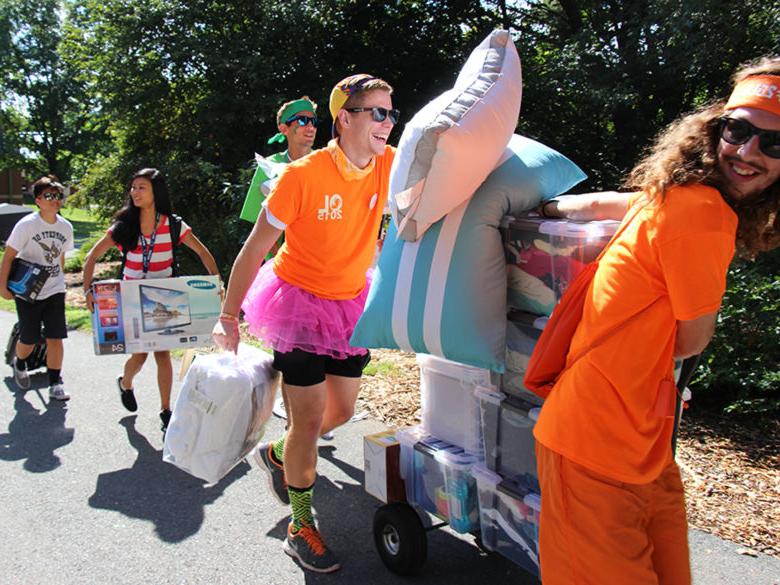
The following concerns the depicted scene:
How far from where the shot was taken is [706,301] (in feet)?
5.94

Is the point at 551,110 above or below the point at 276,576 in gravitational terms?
above

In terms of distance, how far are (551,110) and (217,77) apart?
5.56m

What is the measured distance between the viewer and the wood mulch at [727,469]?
3.48 meters

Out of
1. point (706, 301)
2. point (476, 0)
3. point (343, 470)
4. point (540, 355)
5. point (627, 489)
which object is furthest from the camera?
point (476, 0)

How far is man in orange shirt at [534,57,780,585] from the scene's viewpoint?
71.7 inches

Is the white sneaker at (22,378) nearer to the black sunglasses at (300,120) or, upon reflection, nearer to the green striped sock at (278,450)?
the black sunglasses at (300,120)

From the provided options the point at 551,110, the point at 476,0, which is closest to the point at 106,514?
the point at 551,110

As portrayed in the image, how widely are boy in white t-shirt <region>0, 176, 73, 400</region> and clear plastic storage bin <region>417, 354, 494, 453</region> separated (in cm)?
→ 404

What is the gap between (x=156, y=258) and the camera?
522cm

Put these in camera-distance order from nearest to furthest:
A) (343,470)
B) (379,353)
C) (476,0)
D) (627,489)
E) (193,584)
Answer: (627,489)
(193,584)
(343,470)
(379,353)
(476,0)

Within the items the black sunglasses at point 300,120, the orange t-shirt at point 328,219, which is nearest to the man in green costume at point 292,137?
the black sunglasses at point 300,120

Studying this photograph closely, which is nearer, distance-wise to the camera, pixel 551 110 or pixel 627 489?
pixel 627 489

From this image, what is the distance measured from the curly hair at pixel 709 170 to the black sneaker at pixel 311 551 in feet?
7.10

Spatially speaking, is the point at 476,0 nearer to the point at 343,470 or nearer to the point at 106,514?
the point at 343,470
